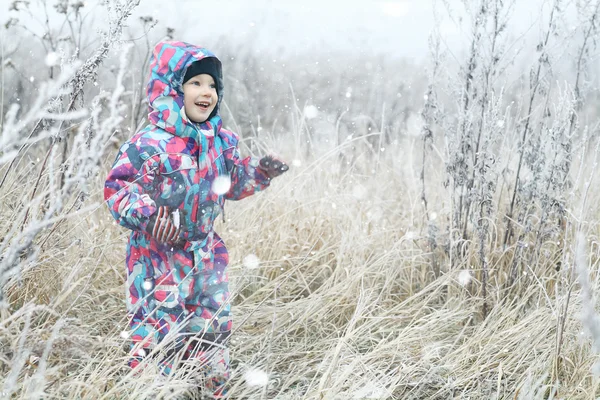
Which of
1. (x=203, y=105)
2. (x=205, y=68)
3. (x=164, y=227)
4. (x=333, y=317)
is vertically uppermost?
(x=205, y=68)

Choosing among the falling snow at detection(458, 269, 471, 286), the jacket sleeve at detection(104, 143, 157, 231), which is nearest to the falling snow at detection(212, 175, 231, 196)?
the jacket sleeve at detection(104, 143, 157, 231)

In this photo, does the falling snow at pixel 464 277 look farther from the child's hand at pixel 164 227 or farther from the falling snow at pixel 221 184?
the child's hand at pixel 164 227

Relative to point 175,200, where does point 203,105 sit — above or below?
above

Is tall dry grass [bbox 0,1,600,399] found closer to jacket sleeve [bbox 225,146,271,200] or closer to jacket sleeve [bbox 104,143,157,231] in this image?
jacket sleeve [bbox 104,143,157,231]

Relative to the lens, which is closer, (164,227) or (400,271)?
(164,227)

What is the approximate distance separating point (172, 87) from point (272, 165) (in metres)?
0.46

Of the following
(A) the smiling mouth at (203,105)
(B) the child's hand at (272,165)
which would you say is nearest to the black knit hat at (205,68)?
(A) the smiling mouth at (203,105)

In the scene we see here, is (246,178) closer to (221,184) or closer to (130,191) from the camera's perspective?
(221,184)

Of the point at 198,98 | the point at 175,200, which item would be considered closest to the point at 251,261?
the point at 175,200

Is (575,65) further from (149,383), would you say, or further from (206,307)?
(149,383)

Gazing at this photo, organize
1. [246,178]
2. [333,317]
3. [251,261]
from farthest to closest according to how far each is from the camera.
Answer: [251,261] < [333,317] < [246,178]

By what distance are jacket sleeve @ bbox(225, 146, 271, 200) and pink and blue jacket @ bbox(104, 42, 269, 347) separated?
0.20 feet

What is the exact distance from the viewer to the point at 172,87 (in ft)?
7.38

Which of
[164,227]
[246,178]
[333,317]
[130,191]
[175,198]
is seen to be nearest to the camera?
[164,227]
